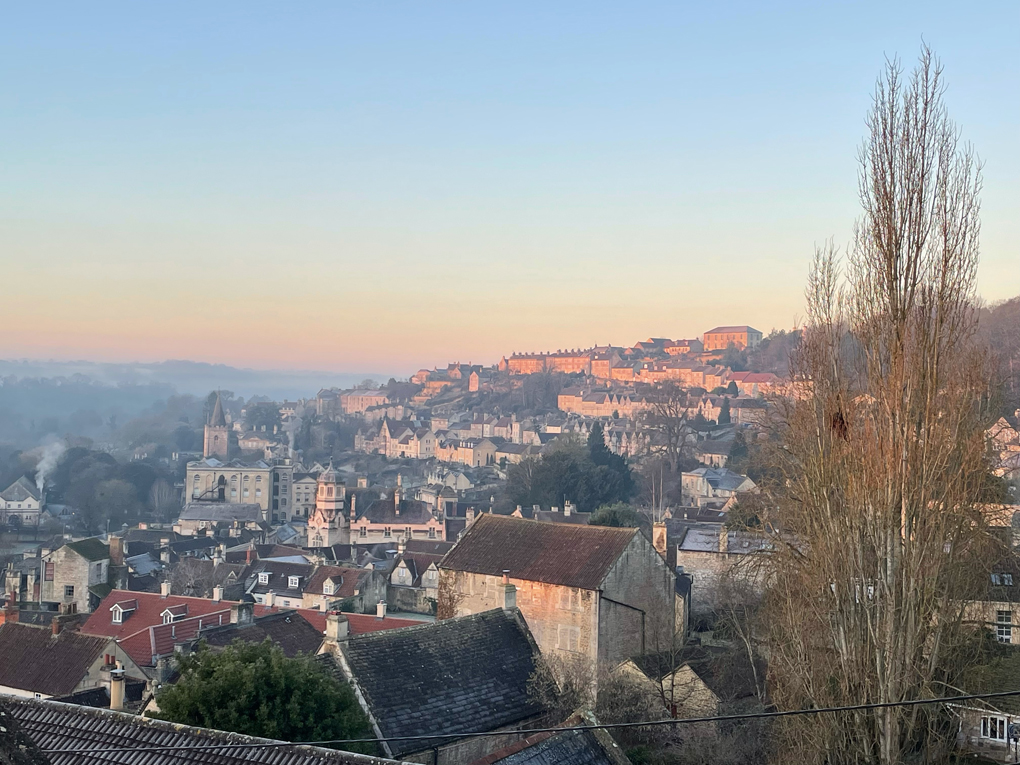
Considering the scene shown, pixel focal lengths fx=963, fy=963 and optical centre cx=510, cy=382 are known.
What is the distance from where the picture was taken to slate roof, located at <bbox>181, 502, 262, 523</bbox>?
275ft

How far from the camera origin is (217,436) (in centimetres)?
14225

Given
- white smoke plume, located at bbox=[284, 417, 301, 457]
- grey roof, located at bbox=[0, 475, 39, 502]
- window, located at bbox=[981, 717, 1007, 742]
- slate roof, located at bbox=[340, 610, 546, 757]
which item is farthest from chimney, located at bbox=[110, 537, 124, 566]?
white smoke plume, located at bbox=[284, 417, 301, 457]

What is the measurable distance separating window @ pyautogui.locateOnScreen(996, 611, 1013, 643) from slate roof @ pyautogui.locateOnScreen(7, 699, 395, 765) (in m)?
19.8

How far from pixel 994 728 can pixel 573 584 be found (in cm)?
1028

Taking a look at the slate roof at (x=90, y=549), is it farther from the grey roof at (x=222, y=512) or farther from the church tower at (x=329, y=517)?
the grey roof at (x=222, y=512)

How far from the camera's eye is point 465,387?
199250 mm

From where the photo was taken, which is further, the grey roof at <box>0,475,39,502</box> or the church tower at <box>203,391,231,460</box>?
the church tower at <box>203,391,231,460</box>

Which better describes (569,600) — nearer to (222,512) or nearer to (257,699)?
(257,699)

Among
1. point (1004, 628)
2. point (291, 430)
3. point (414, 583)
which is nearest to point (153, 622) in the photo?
point (414, 583)

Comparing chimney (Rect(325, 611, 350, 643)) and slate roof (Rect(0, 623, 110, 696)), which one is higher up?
chimney (Rect(325, 611, 350, 643))

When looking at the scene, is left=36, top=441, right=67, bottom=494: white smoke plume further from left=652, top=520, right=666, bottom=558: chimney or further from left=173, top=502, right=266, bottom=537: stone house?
left=652, top=520, right=666, bottom=558: chimney

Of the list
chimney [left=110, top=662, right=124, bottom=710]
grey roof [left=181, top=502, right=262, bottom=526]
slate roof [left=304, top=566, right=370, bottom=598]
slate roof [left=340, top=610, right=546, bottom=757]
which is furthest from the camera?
grey roof [left=181, top=502, right=262, bottom=526]

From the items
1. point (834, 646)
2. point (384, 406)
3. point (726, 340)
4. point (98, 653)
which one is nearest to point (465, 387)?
point (384, 406)

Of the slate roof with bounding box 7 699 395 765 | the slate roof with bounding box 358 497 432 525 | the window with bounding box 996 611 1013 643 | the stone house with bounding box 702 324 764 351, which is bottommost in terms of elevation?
the slate roof with bounding box 358 497 432 525
